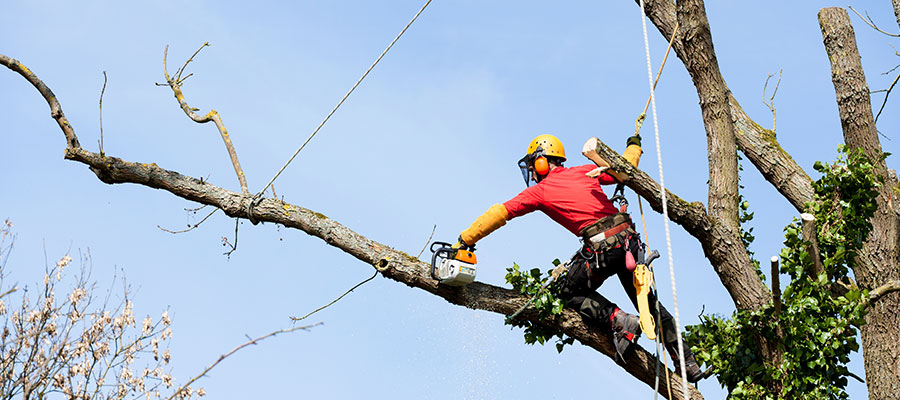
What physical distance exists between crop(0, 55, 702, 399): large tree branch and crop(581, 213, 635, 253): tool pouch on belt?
0.55 metres

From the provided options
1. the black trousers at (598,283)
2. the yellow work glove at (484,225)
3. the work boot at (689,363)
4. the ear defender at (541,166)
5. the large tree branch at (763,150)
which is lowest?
the work boot at (689,363)

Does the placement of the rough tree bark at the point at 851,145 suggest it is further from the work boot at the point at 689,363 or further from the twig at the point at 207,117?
the twig at the point at 207,117

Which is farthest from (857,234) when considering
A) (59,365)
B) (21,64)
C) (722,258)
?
(59,365)

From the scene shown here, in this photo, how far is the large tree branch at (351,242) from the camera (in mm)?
6191

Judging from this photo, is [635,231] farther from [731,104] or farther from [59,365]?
[59,365]

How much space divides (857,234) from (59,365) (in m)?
7.36

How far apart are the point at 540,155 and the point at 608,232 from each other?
2.64 ft

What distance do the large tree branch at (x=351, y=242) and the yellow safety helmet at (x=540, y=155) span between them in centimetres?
89

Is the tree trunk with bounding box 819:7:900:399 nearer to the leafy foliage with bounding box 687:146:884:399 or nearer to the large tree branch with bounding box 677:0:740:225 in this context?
the leafy foliage with bounding box 687:146:884:399

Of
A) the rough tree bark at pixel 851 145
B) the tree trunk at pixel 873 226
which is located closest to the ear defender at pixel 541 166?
the rough tree bark at pixel 851 145

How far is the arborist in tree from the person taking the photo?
601 cm

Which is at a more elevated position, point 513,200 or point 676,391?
point 513,200

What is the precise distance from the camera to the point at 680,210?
611cm

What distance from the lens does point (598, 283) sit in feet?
20.3
